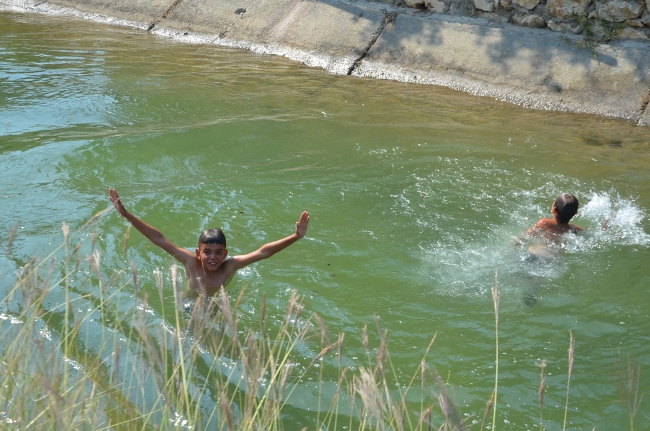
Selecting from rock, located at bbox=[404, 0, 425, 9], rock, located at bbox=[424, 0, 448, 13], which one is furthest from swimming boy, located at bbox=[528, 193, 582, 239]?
rock, located at bbox=[404, 0, 425, 9]

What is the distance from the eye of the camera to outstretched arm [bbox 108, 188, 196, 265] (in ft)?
15.6

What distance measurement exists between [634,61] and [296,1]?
17.9 feet

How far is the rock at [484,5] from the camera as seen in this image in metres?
10.8

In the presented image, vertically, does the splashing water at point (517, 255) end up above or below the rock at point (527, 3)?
below

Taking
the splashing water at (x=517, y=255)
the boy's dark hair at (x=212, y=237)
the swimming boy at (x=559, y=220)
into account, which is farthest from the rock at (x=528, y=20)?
the boy's dark hair at (x=212, y=237)

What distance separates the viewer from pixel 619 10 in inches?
392

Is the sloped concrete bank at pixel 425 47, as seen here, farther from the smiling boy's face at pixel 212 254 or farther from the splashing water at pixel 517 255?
the smiling boy's face at pixel 212 254

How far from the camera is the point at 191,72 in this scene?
10.8 meters

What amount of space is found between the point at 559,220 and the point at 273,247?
2.82 metres

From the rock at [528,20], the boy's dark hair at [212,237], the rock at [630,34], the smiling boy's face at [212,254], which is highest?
the rock at [630,34]

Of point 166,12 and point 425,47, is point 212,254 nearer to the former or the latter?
point 425,47

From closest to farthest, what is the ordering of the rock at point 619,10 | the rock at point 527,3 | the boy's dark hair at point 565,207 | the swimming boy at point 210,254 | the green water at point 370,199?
the swimming boy at point 210,254 < the green water at point 370,199 < the boy's dark hair at point 565,207 < the rock at point 619,10 < the rock at point 527,3

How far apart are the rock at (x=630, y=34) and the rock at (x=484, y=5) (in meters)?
1.82

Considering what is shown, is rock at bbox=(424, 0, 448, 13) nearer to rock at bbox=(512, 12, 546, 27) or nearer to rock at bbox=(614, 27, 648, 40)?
rock at bbox=(512, 12, 546, 27)
